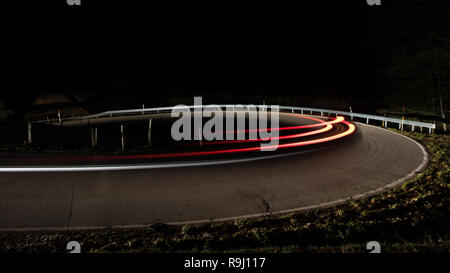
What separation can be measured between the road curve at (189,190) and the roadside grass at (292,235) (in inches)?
14.0

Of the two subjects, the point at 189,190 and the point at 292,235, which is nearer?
the point at 292,235

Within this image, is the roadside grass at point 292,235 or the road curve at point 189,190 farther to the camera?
the road curve at point 189,190

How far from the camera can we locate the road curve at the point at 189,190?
18.6ft

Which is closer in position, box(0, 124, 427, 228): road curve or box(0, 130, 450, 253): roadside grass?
box(0, 130, 450, 253): roadside grass

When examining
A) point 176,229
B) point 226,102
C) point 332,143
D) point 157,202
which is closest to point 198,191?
point 157,202

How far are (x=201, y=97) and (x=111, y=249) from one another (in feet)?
126

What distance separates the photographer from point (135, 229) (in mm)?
5168

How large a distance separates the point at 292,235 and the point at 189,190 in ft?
9.80

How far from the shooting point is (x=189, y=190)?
7.04 m

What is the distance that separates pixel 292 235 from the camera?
485 cm

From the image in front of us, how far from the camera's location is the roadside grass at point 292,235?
442cm

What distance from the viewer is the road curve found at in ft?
18.6

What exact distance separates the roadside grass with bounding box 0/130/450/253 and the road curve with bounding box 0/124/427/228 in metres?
0.36

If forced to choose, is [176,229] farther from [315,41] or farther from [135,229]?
[315,41]
